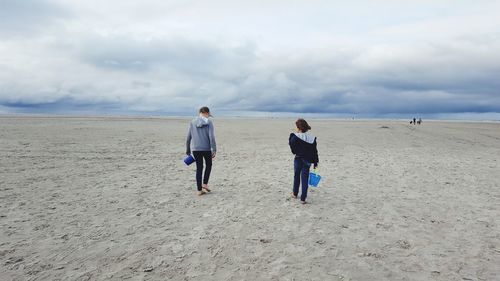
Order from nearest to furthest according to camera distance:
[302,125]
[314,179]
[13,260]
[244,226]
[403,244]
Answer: [13,260] < [403,244] < [244,226] < [302,125] < [314,179]

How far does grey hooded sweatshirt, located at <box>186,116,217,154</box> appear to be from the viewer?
852cm

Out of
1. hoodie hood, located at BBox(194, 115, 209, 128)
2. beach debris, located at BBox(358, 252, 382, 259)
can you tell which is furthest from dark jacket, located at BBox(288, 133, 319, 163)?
beach debris, located at BBox(358, 252, 382, 259)

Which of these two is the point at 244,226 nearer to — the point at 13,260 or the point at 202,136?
the point at 202,136

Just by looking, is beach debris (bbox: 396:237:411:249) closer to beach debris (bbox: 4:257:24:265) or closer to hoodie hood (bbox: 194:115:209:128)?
hoodie hood (bbox: 194:115:209:128)

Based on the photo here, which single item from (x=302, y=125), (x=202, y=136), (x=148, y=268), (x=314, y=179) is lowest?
(x=148, y=268)

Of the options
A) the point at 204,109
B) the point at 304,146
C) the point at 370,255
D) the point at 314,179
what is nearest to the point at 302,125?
the point at 304,146

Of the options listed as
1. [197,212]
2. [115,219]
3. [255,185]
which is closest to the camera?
[115,219]

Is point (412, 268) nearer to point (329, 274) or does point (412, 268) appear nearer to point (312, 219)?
point (329, 274)

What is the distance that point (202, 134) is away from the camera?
8.59 meters

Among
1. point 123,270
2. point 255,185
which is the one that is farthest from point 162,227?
point 255,185

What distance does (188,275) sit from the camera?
→ 4.68 m

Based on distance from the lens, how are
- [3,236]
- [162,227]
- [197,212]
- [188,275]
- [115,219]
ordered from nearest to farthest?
[188,275] → [3,236] → [162,227] → [115,219] → [197,212]

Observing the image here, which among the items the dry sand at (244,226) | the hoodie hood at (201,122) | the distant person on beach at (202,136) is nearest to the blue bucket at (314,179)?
the dry sand at (244,226)

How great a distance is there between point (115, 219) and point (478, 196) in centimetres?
939
